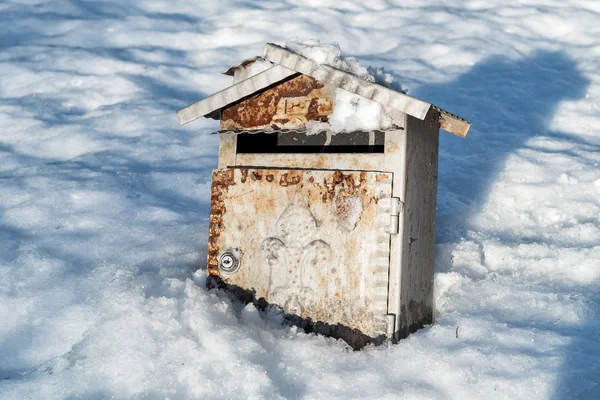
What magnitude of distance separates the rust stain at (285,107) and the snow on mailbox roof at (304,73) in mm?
80

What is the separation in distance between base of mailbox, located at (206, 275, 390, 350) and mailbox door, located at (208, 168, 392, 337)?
2 centimetres

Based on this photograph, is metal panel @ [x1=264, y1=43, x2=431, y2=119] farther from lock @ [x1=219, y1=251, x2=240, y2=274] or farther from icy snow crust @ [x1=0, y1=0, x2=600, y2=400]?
icy snow crust @ [x1=0, y1=0, x2=600, y2=400]

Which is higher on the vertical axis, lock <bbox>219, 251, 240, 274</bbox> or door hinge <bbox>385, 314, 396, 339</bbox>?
lock <bbox>219, 251, 240, 274</bbox>

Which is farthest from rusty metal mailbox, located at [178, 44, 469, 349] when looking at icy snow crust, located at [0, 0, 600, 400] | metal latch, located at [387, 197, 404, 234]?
icy snow crust, located at [0, 0, 600, 400]

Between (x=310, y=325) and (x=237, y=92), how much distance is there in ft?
4.69

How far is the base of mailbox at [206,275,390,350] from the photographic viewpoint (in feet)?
13.3

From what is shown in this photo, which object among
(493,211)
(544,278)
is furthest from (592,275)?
(493,211)

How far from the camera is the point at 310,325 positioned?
4184mm

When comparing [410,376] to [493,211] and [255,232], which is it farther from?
[493,211]

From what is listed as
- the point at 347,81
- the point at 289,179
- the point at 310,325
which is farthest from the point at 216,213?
the point at 347,81

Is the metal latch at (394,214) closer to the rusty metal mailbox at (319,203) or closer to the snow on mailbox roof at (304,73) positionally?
the rusty metal mailbox at (319,203)

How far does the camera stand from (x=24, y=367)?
A: 3678mm

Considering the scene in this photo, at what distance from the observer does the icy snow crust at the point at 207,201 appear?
367cm

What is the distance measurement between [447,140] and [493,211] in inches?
65.6
